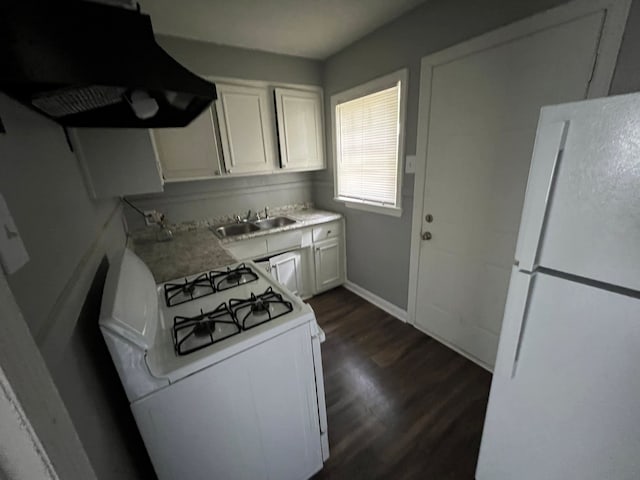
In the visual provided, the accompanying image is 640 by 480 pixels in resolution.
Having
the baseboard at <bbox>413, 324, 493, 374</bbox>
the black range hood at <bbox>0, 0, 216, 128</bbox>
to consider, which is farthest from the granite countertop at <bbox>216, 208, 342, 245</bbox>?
the black range hood at <bbox>0, 0, 216, 128</bbox>

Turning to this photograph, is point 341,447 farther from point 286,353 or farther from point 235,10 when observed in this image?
point 235,10

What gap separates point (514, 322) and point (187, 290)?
1444mm

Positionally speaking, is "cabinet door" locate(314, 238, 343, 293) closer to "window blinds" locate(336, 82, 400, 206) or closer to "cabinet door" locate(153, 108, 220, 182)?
"window blinds" locate(336, 82, 400, 206)

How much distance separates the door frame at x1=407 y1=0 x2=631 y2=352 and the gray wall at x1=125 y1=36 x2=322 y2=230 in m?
1.37

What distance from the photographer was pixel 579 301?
0.82 metres

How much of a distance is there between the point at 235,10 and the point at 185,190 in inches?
58.4

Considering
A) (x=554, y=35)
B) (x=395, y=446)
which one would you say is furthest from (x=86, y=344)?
(x=554, y=35)

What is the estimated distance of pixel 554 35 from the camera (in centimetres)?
127

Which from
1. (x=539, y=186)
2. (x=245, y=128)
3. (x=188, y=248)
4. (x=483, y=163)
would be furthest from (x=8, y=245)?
(x=245, y=128)

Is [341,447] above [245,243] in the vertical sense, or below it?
below

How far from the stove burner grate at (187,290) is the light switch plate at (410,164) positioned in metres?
1.67

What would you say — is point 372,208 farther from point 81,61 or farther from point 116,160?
point 81,61

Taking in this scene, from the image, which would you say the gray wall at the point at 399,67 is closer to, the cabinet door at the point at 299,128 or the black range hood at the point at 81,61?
the cabinet door at the point at 299,128

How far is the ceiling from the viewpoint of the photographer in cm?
170
